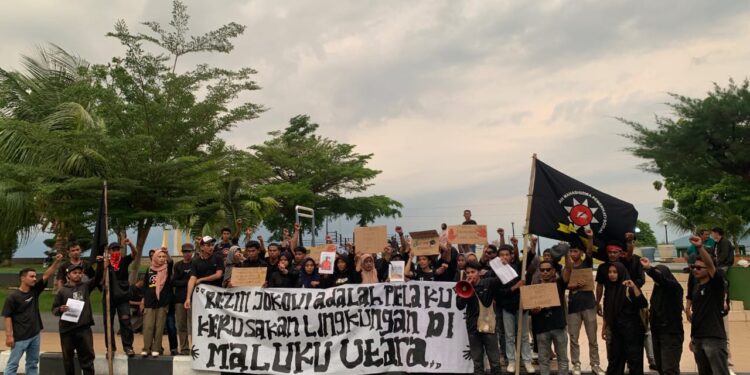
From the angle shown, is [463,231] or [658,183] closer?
[463,231]

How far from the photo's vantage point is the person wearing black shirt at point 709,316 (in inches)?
284

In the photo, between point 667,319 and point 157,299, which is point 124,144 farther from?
point 667,319

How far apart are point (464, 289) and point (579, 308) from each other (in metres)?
1.69

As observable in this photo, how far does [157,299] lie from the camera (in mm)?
9586

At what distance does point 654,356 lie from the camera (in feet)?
27.0

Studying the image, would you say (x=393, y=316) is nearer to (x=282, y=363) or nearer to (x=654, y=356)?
(x=282, y=363)

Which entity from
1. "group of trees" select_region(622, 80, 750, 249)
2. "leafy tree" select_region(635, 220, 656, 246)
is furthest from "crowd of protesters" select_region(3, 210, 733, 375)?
"leafy tree" select_region(635, 220, 656, 246)

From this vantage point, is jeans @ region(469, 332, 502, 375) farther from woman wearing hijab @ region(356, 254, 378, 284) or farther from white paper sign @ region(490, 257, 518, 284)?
woman wearing hijab @ region(356, 254, 378, 284)

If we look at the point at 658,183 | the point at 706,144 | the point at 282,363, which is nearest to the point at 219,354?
the point at 282,363

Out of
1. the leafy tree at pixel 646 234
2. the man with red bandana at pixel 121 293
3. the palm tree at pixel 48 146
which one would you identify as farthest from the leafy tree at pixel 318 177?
the leafy tree at pixel 646 234

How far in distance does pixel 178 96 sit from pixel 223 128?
1.46 meters

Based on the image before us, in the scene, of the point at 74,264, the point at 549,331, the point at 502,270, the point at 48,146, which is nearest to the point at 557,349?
the point at 549,331

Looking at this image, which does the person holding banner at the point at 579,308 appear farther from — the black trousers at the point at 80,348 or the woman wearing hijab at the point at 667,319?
the black trousers at the point at 80,348

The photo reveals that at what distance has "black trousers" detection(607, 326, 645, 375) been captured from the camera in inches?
305
